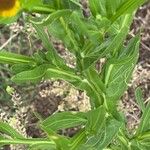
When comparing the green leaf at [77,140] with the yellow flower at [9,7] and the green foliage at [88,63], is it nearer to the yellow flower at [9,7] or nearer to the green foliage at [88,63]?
the green foliage at [88,63]

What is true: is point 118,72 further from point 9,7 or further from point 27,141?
point 9,7

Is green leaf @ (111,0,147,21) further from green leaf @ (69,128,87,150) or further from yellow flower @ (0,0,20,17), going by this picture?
green leaf @ (69,128,87,150)

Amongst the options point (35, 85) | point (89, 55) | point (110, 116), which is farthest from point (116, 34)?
point (35, 85)

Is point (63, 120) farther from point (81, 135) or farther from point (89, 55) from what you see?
point (89, 55)

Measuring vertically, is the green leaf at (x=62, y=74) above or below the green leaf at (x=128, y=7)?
below

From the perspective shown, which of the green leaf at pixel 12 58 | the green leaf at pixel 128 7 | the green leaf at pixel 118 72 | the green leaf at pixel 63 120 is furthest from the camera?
the green leaf at pixel 63 120

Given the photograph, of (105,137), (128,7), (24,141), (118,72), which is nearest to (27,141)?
(24,141)

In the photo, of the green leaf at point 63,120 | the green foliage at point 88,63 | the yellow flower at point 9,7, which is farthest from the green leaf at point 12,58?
the yellow flower at point 9,7
